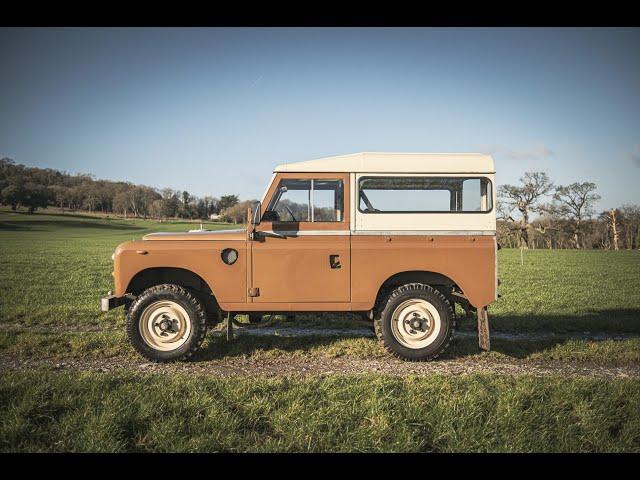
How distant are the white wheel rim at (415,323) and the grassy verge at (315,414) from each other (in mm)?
1019

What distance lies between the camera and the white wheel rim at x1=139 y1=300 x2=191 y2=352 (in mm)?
6086

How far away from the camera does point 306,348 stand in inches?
267

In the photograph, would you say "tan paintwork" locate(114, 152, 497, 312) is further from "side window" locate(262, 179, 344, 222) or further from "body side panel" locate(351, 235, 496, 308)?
"side window" locate(262, 179, 344, 222)

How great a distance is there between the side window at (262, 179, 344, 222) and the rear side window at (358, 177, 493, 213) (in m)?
0.37

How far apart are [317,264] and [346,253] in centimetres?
45

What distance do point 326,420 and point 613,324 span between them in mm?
7413

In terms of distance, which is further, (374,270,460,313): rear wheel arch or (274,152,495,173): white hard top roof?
(374,270,460,313): rear wheel arch

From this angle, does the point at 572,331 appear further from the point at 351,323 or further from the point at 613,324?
the point at 351,323

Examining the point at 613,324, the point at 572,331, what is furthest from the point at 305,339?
the point at 613,324

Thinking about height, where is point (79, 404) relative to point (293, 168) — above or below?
below

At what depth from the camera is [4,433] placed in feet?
12.4

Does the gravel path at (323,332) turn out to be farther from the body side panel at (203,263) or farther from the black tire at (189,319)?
the body side panel at (203,263)

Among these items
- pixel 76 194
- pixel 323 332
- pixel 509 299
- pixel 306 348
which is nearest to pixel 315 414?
pixel 306 348

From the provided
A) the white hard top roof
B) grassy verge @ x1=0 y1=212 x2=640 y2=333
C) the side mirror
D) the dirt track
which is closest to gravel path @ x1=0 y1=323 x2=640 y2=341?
grassy verge @ x1=0 y1=212 x2=640 y2=333
